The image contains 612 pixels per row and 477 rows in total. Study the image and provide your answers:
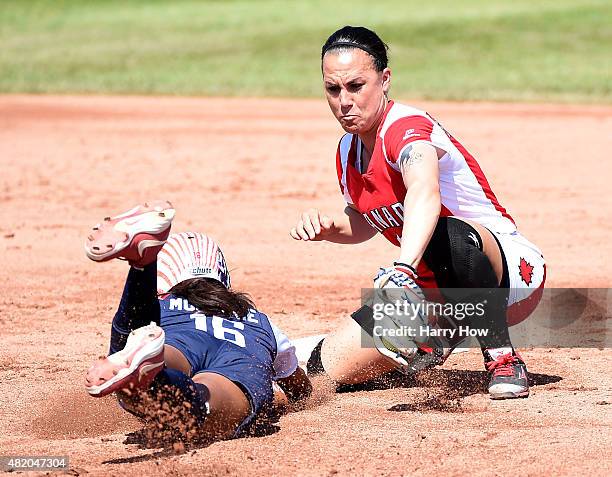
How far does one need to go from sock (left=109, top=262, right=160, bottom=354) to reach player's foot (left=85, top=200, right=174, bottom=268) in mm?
100

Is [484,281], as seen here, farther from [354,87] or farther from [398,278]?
[354,87]

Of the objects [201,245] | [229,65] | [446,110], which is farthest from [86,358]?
[229,65]

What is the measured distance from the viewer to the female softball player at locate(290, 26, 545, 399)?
13.6 ft

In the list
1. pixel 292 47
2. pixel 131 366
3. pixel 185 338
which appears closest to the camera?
pixel 131 366

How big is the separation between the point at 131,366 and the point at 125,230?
0.43 m

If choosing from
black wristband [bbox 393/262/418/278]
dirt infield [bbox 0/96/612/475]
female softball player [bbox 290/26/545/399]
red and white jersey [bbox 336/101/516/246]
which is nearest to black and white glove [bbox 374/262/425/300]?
black wristband [bbox 393/262/418/278]

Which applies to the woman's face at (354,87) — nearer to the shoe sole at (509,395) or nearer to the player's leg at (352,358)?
the player's leg at (352,358)

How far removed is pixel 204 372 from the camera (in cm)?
364

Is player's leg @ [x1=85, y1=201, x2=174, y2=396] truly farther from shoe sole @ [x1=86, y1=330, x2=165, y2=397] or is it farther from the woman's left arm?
the woman's left arm

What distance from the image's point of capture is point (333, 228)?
4605 mm

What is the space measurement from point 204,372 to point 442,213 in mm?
1272

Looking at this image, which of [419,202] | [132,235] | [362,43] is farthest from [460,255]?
[132,235]

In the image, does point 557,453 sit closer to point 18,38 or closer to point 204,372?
point 204,372

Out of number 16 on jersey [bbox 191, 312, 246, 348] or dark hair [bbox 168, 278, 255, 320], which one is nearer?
number 16 on jersey [bbox 191, 312, 246, 348]
